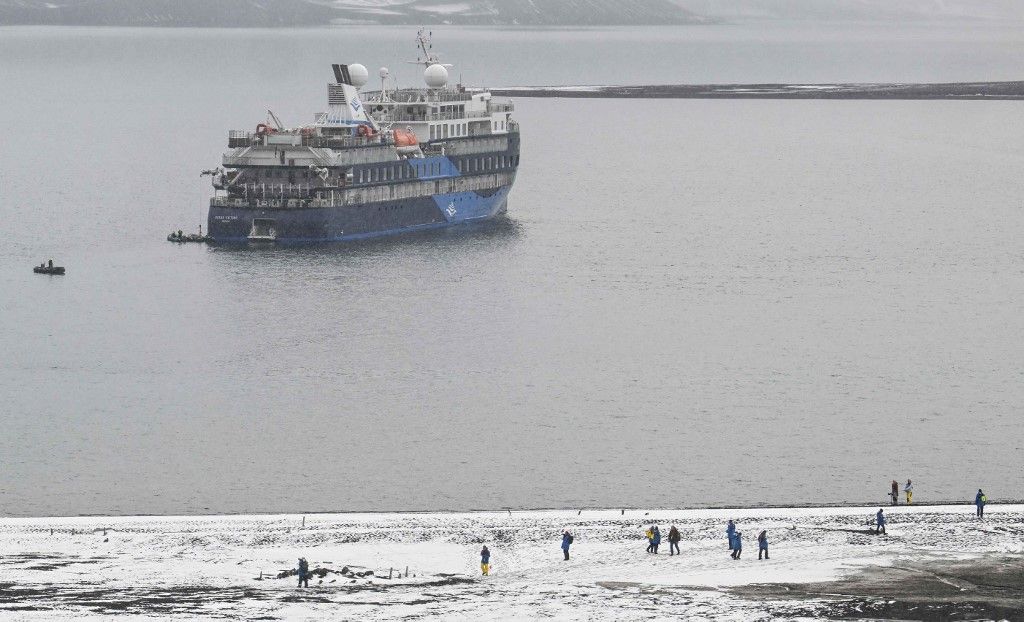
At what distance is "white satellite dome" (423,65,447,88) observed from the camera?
139250 millimetres

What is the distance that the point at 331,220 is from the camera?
4697 inches

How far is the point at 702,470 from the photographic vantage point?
65375mm

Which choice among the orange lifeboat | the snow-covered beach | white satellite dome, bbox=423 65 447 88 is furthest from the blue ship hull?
the snow-covered beach

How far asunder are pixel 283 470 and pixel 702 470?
49.4ft

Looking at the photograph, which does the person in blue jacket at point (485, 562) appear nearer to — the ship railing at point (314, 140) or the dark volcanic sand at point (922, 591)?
the dark volcanic sand at point (922, 591)

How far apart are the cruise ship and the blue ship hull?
0.22ft

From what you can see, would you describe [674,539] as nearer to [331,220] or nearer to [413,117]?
[331,220]

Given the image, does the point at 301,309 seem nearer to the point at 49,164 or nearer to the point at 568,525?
the point at 568,525

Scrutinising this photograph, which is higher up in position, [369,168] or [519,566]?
[369,168]

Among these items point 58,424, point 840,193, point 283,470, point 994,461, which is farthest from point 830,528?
point 840,193

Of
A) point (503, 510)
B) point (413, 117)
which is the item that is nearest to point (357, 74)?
point (413, 117)

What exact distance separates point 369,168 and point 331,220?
5.32m

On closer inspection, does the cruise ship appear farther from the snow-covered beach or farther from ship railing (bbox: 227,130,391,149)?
the snow-covered beach

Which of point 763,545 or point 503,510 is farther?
point 503,510
